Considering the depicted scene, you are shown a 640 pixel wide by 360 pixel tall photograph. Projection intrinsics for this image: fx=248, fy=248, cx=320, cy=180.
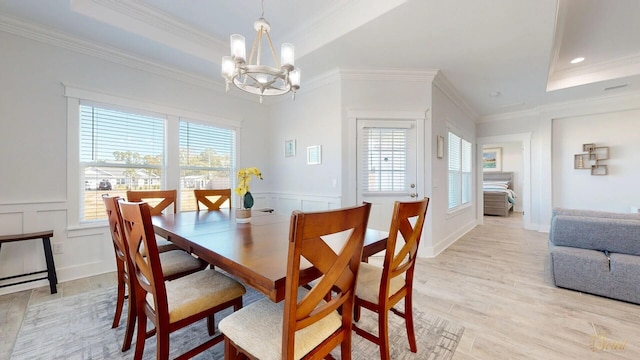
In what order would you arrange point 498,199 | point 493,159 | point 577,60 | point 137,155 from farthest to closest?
point 493,159, point 498,199, point 577,60, point 137,155

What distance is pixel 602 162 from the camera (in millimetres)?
4590

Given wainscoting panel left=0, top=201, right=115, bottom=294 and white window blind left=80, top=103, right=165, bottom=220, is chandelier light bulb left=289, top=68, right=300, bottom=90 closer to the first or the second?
white window blind left=80, top=103, right=165, bottom=220

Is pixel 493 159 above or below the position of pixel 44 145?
above

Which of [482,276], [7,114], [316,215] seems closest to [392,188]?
[482,276]

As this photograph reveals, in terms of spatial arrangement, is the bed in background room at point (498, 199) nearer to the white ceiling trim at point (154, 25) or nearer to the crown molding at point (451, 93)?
the crown molding at point (451, 93)

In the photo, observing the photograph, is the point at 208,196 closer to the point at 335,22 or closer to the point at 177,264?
the point at 177,264

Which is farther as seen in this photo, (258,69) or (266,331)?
(258,69)

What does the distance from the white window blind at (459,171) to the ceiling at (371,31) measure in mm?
1250

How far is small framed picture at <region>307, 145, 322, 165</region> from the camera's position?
374 centimetres

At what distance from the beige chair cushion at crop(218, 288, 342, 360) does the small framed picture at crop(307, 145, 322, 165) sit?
2.72 meters

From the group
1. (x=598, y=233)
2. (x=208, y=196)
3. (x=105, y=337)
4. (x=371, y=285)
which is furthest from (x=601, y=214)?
(x=105, y=337)

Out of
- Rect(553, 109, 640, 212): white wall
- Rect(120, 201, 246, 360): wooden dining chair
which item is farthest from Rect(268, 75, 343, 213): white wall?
Rect(553, 109, 640, 212): white wall

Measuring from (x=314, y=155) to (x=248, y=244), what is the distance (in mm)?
2554

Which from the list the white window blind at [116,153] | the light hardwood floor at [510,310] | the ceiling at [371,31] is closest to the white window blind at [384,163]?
the ceiling at [371,31]
